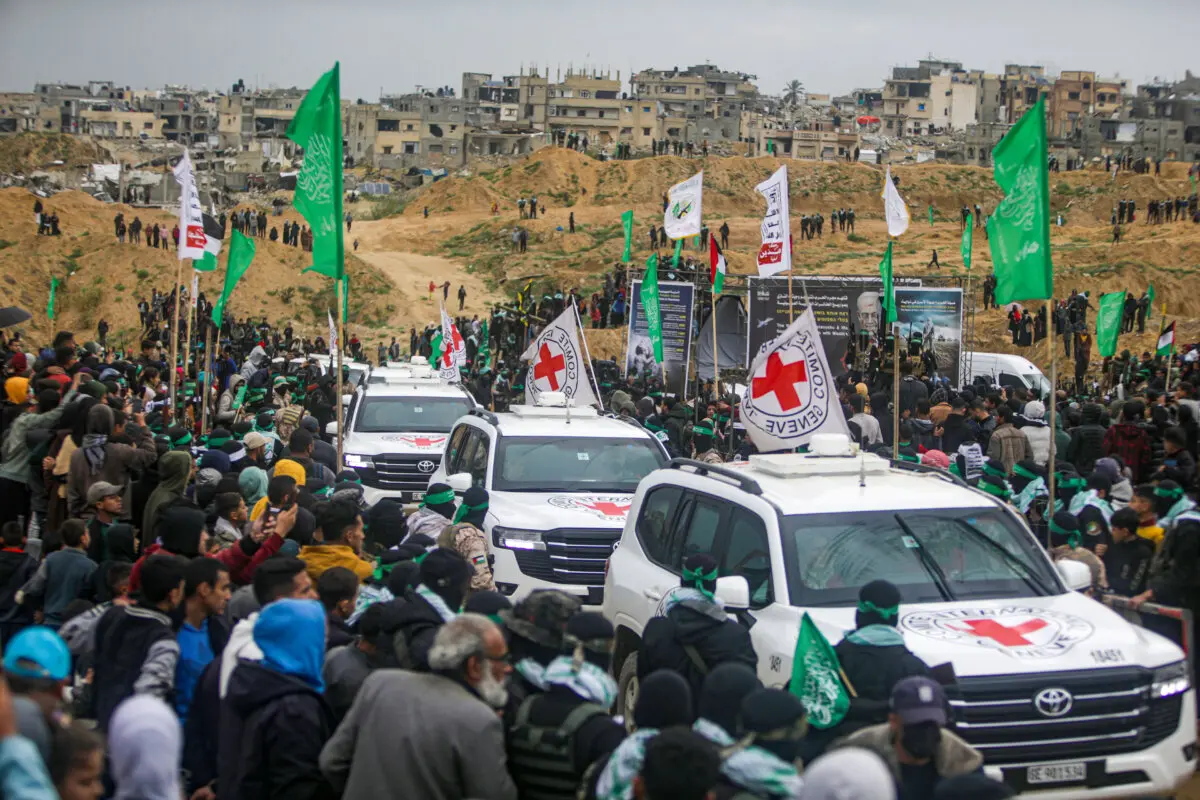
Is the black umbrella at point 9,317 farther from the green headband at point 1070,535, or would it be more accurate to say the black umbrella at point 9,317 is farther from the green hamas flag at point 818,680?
the green hamas flag at point 818,680

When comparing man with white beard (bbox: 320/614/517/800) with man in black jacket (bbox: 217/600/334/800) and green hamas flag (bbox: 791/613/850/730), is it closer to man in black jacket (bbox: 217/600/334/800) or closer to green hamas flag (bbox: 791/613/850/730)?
man in black jacket (bbox: 217/600/334/800)

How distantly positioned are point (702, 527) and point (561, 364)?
7.94m

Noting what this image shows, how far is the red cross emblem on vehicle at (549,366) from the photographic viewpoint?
51.1 feet

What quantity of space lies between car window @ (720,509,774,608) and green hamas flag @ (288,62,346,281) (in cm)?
478

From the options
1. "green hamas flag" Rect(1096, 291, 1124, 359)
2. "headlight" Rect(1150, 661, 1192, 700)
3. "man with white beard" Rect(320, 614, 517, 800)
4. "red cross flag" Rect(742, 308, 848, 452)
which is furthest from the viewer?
"green hamas flag" Rect(1096, 291, 1124, 359)

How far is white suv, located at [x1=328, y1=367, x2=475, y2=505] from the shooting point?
15492mm

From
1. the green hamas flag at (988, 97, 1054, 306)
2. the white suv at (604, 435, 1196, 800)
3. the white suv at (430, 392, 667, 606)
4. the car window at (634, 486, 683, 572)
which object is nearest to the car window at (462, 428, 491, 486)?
the white suv at (430, 392, 667, 606)

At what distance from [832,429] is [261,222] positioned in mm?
55404

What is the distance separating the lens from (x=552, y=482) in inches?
444

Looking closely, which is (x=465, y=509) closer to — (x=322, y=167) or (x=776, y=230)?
(x=322, y=167)

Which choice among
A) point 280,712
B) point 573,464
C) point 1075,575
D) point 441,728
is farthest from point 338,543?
point 573,464

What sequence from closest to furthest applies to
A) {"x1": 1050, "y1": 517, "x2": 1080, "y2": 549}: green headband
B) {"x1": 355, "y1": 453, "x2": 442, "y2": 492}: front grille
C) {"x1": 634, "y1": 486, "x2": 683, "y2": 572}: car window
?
1. {"x1": 634, "y1": 486, "x2": 683, "y2": 572}: car window
2. {"x1": 1050, "y1": 517, "x2": 1080, "y2": 549}: green headband
3. {"x1": 355, "y1": 453, "x2": 442, "y2": 492}: front grille

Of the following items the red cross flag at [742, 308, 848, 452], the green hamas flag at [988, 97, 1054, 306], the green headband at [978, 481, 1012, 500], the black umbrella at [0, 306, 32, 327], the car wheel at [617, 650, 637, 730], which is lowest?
the car wheel at [617, 650, 637, 730]

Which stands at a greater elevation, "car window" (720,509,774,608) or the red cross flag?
the red cross flag
